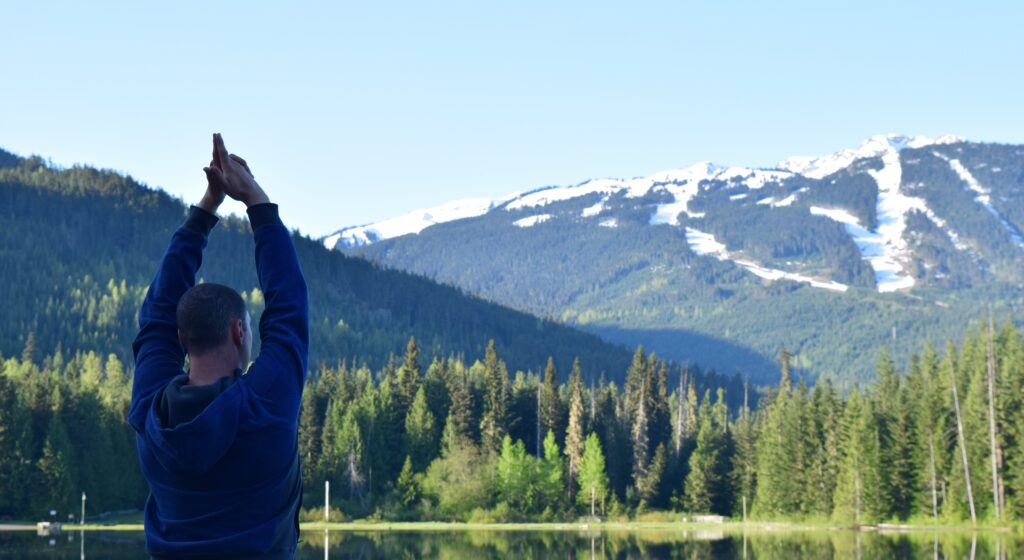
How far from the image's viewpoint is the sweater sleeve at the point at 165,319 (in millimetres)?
6109

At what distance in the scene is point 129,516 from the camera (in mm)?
131000

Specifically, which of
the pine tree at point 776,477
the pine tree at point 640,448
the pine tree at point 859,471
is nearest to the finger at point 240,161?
the pine tree at point 859,471

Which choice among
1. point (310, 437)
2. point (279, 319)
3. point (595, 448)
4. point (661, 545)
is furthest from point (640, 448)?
point (279, 319)

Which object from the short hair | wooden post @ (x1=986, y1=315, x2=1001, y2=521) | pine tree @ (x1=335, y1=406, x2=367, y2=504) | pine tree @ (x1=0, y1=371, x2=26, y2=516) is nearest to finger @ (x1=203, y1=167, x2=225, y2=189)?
the short hair

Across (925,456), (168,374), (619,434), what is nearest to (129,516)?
(619,434)

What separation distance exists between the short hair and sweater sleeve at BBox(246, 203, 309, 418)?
0.15 m

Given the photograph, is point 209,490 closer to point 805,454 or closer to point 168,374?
point 168,374

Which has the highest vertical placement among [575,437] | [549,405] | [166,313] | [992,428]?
[549,405]

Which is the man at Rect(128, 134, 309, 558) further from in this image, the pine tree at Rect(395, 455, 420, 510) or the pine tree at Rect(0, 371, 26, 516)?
the pine tree at Rect(395, 455, 420, 510)

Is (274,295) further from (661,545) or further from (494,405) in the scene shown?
(494,405)

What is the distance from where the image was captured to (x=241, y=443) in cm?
570

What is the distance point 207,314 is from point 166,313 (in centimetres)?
53

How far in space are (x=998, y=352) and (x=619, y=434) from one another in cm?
4219

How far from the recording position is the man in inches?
224
